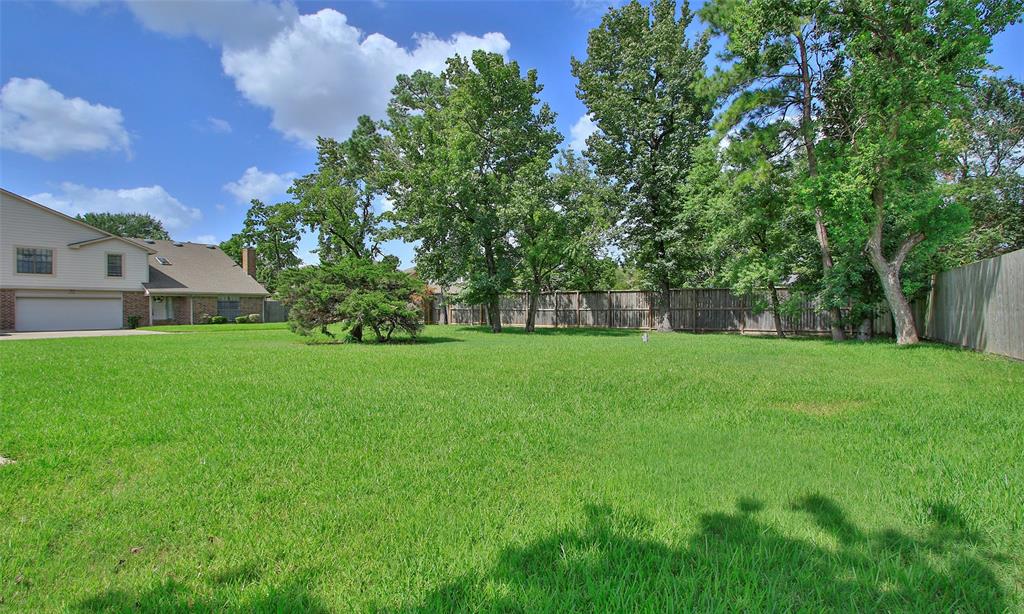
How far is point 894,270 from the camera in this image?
40.7ft

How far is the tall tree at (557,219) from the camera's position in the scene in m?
18.8

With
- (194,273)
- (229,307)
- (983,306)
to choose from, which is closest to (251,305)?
(229,307)

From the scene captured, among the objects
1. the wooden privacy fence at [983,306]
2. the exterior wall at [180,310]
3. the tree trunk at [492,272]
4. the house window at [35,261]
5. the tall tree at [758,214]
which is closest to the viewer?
the wooden privacy fence at [983,306]

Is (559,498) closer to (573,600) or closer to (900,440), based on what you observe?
(573,600)

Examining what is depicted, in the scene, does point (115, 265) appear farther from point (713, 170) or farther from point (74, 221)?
point (713, 170)

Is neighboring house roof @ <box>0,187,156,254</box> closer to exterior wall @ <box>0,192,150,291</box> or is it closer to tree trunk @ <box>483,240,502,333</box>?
exterior wall @ <box>0,192,150,291</box>

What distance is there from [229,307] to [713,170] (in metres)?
27.4

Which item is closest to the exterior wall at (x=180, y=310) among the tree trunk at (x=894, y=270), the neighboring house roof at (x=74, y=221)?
the neighboring house roof at (x=74, y=221)

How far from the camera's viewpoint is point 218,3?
27.7 feet

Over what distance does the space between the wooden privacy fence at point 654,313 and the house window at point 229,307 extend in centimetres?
1250

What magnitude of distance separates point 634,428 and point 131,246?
2978 cm

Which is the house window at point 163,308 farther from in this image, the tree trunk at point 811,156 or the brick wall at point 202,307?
the tree trunk at point 811,156

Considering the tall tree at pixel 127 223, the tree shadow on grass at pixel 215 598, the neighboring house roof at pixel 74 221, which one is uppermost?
the tall tree at pixel 127 223

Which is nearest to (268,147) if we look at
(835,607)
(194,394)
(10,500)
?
(194,394)
